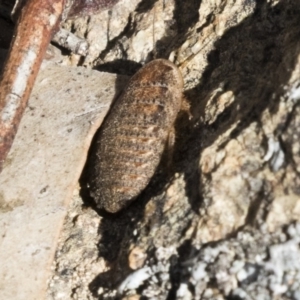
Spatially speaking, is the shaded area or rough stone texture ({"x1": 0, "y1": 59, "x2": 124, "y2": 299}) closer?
the shaded area

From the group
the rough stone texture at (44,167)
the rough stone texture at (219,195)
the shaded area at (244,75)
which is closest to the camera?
the rough stone texture at (219,195)

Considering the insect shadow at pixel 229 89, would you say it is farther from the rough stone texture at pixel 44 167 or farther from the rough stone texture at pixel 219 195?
the rough stone texture at pixel 44 167

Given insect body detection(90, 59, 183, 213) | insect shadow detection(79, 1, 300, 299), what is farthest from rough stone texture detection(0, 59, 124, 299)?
insect shadow detection(79, 1, 300, 299)

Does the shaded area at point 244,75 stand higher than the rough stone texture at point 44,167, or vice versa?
the shaded area at point 244,75

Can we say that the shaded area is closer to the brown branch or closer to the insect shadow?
the insect shadow

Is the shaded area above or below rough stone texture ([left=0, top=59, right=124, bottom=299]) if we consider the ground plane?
above

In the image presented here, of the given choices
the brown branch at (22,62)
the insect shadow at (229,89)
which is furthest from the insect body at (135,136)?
the brown branch at (22,62)

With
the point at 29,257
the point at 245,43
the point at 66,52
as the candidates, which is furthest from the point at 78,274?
the point at 66,52

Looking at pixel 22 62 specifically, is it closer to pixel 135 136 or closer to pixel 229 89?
pixel 135 136

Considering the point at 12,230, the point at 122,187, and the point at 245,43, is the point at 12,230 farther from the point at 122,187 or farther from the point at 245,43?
the point at 245,43
